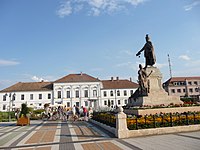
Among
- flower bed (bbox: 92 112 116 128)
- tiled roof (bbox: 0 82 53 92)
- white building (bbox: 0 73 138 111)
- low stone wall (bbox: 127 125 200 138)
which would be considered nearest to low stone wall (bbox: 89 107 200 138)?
low stone wall (bbox: 127 125 200 138)

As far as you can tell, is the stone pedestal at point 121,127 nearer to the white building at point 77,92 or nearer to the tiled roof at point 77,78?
the white building at point 77,92

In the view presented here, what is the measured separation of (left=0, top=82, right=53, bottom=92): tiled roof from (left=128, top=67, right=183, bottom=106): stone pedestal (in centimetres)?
5522

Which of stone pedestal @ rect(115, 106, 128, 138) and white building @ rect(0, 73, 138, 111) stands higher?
white building @ rect(0, 73, 138, 111)

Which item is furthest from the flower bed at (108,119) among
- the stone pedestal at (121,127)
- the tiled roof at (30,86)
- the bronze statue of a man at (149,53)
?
the tiled roof at (30,86)

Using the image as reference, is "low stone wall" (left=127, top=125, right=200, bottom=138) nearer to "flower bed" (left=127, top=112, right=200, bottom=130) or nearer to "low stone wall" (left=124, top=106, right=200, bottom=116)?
"flower bed" (left=127, top=112, right=200, bottom=130)

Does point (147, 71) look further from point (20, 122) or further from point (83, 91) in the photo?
point (83, 91)

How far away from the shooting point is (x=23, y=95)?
213ft

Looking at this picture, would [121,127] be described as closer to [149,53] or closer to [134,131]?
[134,131]

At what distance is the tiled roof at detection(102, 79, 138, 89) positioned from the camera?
221ft

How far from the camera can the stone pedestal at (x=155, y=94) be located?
48.7ft

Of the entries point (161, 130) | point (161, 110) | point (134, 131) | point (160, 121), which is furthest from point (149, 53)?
point (134, 131)

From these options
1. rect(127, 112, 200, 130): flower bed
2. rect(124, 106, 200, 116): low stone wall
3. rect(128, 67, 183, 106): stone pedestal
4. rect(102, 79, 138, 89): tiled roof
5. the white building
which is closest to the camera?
rect(127, 112, 200, 130): flower bed

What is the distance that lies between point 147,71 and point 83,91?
5228cm

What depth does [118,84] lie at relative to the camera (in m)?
69.1
